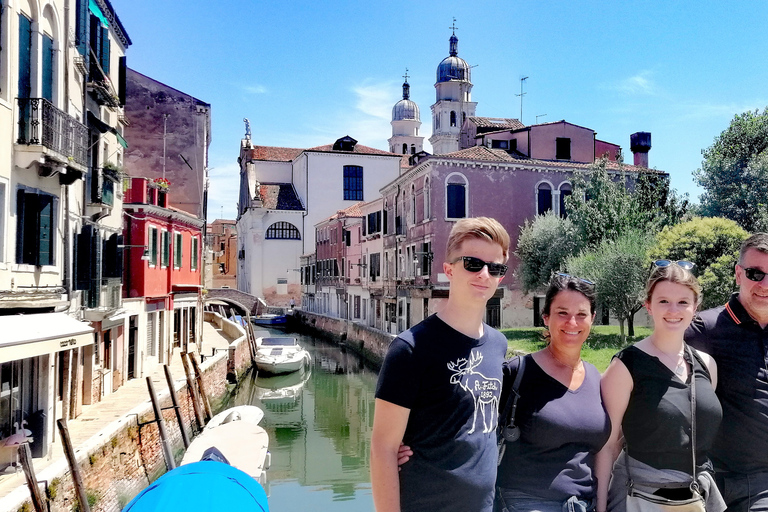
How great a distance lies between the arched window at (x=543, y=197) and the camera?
2420 centimetres

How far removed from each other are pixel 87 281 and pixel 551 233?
611 inches

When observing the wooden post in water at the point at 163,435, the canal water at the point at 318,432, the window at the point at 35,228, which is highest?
the window at the point at 35,228

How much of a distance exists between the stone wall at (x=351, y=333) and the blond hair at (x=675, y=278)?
19.6 meters

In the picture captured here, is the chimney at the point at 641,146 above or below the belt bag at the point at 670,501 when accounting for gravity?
above

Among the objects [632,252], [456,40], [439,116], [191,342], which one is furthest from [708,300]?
[456,40]

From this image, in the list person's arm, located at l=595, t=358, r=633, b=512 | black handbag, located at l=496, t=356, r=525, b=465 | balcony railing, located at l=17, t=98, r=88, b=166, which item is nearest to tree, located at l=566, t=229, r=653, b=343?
balcony railing, located at l=17, t=98, r=88, b=166

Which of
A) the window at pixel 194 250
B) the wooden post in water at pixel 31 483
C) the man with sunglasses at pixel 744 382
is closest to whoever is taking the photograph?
the man with sunglasses at pixel 744 382

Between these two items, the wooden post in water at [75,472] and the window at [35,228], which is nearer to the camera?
the wooden post in water at [75,472]

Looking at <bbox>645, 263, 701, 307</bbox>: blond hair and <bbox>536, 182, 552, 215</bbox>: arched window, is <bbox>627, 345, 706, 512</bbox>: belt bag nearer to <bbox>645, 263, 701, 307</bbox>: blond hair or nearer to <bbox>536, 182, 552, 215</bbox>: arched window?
<bbox>645, 263, 701, 307</bbox>: blond hair

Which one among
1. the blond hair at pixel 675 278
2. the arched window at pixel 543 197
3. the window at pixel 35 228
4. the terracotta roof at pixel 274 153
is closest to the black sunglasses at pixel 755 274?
the blond hair at pixel 675 278

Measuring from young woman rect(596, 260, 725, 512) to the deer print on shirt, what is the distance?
2.24ft

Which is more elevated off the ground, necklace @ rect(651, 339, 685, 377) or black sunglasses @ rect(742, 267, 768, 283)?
black sunglasses @ rect(742, 267, 768, 283)

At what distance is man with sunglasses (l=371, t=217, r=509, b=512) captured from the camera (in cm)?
224

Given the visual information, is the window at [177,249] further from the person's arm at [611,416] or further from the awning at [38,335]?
the person's arm at [611,416]
